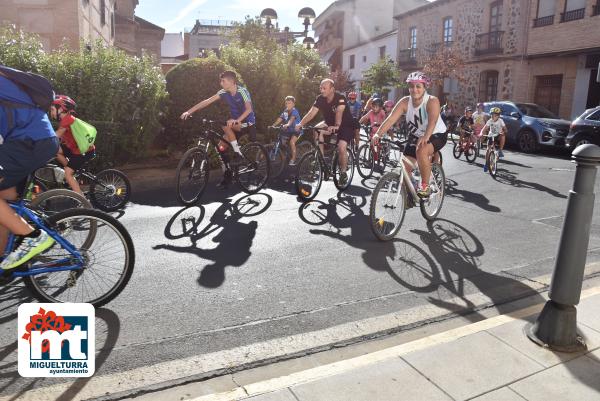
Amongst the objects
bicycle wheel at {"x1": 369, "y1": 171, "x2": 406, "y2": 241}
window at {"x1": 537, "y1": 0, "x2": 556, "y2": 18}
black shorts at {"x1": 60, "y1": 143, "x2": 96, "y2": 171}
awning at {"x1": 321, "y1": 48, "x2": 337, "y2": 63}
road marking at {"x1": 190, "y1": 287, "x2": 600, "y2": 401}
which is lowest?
road marking at {"x1": 190, "y1": 287, "x2": 600, "y2": 401}

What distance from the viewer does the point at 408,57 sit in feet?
115

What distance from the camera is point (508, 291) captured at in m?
4.21

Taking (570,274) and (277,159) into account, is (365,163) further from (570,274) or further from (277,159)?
(570,274)

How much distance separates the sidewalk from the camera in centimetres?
258

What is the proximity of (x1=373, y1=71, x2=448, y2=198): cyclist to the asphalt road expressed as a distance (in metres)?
0.86

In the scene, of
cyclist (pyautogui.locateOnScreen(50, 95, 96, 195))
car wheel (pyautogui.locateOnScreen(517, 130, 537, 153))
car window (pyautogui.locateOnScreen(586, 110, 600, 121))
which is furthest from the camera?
car wheel (pyautogui.locateOnScreen(517, 130, 537, 153))

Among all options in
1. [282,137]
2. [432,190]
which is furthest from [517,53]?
[432,190]

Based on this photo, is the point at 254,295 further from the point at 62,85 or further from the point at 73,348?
the point at 62,85

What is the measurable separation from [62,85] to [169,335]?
676 cm

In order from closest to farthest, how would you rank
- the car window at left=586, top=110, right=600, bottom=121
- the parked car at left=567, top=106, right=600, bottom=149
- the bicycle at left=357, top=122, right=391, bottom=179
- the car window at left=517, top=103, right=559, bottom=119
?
the bicycle at left=357, top=122, right=391, bottom=179 → the parked car at left=567, top=106, right=600, bottom=149 → the car window at left=586, top=110, right=600, bottom=121 → the car window at left=517, top=103, right=559, bottom=119

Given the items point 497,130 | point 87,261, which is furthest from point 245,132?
point 497,130

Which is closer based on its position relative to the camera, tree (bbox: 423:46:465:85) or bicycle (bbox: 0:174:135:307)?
bicycle (bbox: 0:174:135:307)

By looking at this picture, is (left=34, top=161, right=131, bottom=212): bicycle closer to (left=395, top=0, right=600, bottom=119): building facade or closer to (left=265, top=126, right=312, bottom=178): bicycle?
(left=265, top=126, right=312, bottom=178): bicycle

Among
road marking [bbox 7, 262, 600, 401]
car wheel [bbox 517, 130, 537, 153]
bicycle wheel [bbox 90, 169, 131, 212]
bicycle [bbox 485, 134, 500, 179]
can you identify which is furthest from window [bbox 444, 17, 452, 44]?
road marking [bbox 7, 262, 600, 401]
